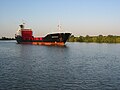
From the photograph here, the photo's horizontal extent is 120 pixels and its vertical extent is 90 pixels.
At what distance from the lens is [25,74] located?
1102 inches

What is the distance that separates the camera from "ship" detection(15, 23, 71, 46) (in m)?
105

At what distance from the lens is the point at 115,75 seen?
2761 centimetres

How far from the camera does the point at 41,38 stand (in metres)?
123

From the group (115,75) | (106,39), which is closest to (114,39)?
(106,39)

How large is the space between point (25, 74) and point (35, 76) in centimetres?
188

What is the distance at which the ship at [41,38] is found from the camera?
105250mm

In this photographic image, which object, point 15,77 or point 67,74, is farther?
point 67,74

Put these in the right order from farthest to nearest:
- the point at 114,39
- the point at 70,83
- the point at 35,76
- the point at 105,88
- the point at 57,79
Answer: the point at 114,39 → the point at 35,76 → the point at 57,79 → the point at 70,83 → the point at 105,88

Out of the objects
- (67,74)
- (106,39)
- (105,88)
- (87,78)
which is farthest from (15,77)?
(106,39)

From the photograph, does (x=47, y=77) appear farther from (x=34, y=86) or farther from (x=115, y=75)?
(x=115, y=75)

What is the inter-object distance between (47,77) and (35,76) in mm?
1625

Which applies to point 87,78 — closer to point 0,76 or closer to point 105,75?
point 105,75

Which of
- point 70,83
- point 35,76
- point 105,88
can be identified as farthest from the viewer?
point 35,76

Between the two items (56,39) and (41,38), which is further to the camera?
(41,38)
